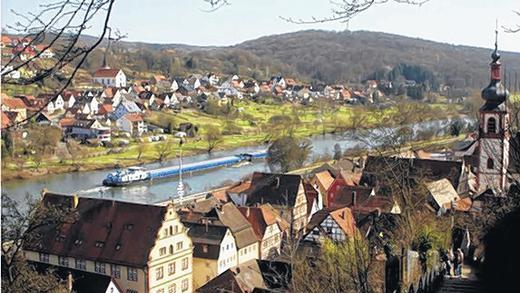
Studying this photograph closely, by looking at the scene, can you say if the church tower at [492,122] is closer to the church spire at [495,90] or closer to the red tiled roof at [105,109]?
the church spire at [495,90]

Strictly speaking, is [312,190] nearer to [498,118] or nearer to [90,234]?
[498,118]

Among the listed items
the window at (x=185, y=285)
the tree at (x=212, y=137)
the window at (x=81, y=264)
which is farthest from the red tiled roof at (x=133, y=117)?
the window at (x=185, y=285)

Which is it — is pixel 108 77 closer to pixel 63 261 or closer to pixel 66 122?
pixel 66 122

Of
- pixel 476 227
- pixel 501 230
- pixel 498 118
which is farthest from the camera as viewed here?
pixel 498 118

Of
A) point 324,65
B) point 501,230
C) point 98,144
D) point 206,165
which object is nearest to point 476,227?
point 501,230

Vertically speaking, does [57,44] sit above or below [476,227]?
above

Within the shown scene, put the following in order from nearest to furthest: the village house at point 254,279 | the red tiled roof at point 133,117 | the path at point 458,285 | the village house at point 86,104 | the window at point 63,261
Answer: the path at point 458,285 → the village house at point 254,279 → the window at point 63,261 → the red tiled roof at point 133,117 → the village house at point 86,104

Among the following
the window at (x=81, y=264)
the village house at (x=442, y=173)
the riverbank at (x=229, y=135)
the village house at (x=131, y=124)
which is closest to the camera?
the window at (x=81, y=264)

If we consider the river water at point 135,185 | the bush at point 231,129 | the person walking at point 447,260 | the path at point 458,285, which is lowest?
the river water at point 135,185
